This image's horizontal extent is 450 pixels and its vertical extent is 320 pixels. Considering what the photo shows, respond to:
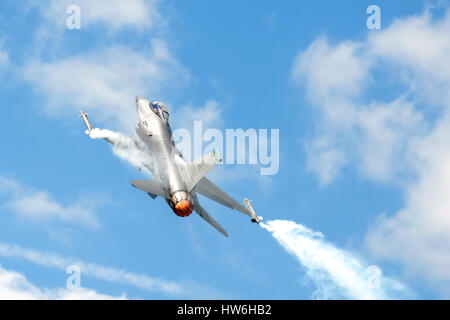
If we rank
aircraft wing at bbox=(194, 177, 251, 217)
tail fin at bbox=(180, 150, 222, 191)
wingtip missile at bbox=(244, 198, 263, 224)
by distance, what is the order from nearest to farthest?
tail fin at bbox=(180, 150, 222, 191)
wingtip missile at bbox=(244, 198, 263, 224)
aircraft wing at bbox=(194, 177, 251, 217)

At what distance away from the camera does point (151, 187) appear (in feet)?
256

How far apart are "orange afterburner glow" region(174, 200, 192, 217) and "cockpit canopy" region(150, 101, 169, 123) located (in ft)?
53.5

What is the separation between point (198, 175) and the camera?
7931 centimetres

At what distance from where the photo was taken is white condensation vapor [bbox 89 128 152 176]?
281ft

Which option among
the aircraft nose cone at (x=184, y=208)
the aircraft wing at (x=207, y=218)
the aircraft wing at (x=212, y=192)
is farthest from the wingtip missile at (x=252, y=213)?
the aircraft nose cone at (x=184, y=208)

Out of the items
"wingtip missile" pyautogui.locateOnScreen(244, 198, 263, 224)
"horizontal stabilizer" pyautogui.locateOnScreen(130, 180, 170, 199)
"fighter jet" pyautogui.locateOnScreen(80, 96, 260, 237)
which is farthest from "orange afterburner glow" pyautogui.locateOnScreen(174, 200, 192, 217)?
"wingtip missile" pyautogui.locateOnScreen(244, 198, 263, 224)

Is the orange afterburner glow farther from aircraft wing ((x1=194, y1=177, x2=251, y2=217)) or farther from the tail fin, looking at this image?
aircraft wing ((x1=194, y1=177, x2=251, y2=217))
